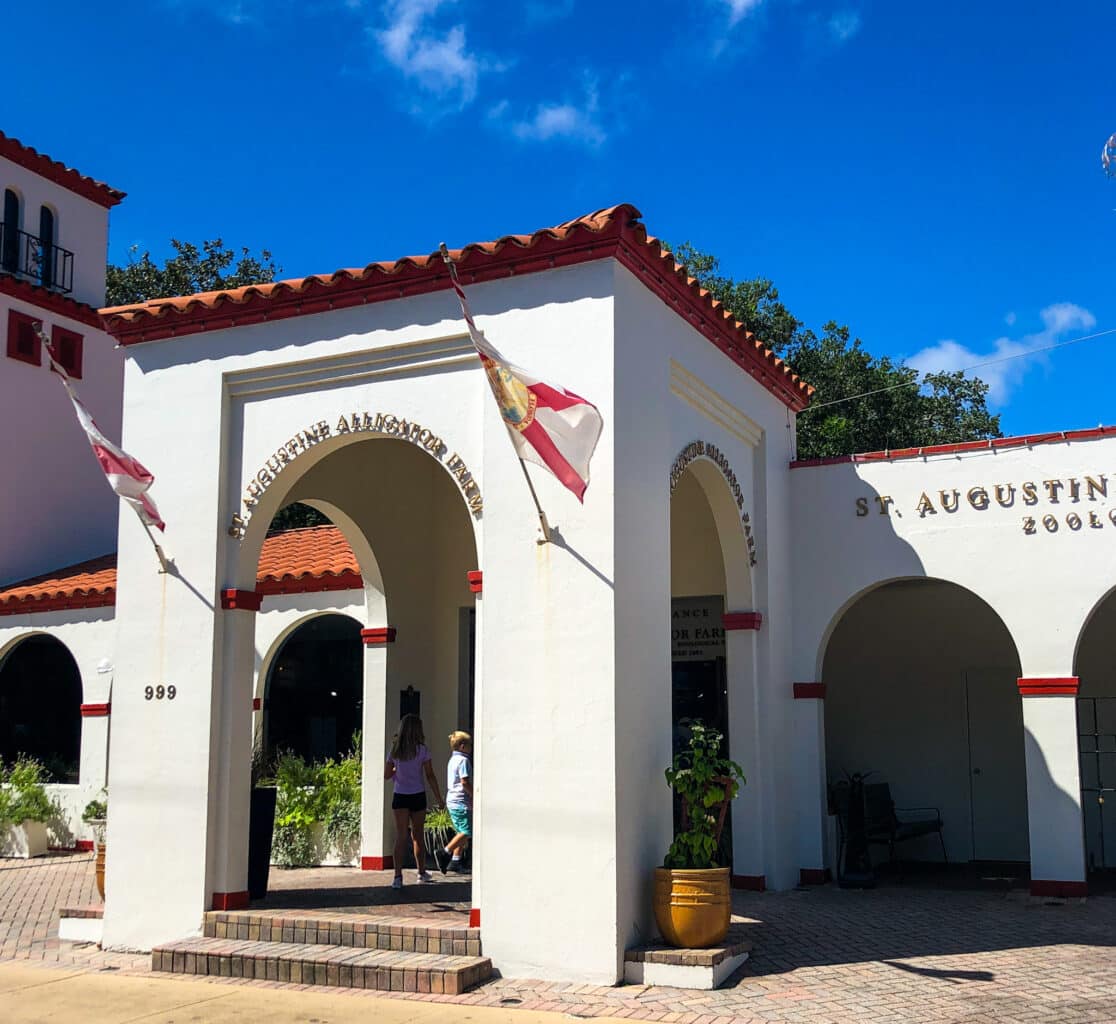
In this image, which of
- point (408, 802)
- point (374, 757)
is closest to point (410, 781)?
point (408, 802)

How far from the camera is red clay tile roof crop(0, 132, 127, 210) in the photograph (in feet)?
68.1

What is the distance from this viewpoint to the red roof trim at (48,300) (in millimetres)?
19594

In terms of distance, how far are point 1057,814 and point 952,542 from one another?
8.86 feet

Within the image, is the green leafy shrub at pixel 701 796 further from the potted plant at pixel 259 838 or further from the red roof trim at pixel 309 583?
the red roof trim at pixel 309 583

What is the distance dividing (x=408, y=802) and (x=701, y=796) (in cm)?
352

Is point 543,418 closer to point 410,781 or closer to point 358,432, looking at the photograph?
point 358,432

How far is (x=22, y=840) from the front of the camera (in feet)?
53.3

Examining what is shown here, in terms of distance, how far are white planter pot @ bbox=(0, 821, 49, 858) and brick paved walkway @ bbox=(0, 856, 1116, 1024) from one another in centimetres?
442

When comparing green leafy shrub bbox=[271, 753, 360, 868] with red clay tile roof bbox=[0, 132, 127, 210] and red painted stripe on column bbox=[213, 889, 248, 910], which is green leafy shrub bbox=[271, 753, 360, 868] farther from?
red clay tile roof bbox=[0, 132, 127, 210]

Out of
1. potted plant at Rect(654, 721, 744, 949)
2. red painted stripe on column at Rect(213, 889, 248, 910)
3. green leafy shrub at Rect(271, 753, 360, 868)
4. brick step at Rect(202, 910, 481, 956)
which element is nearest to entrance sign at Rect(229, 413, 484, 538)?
potted plant at Rect(654, 721, 744, 949)

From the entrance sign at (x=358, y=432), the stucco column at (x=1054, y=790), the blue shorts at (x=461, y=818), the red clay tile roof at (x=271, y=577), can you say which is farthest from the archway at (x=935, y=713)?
the entrance sign at (x=358, y=432)

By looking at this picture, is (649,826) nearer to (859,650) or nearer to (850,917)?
(850,917)

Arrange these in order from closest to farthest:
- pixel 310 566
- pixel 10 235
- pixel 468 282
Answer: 1. pixel 468 282
2. pixel 310 566
3. pixel 10 235

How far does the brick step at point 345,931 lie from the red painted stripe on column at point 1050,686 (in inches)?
233
